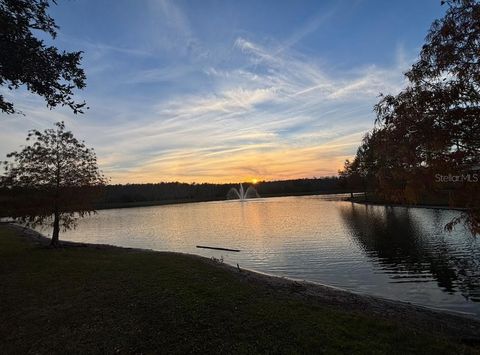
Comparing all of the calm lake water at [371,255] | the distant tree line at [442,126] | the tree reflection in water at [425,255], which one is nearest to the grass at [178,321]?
the distant tree line at [442,126]

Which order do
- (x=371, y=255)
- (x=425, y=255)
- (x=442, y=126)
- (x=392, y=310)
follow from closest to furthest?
(x=442, y=126) → (x=392, y=310) → (x=425, y=255) → (x=371, y=255)

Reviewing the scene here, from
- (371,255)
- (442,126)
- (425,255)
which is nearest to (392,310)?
(442,126)

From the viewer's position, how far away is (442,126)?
7.67 m

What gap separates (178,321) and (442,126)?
8.25 metres

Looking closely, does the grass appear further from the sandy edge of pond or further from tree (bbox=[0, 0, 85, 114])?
tree (bbox=[0, 0, 85, 114])

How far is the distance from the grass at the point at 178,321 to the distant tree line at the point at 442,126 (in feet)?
12.4

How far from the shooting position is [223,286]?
43.0 feet

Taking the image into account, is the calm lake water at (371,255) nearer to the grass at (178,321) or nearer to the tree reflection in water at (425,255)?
the tree reflection in water at (425,255)

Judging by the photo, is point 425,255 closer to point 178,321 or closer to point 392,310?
point 392,310

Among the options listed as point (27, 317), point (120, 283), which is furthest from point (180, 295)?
point (27, 317)

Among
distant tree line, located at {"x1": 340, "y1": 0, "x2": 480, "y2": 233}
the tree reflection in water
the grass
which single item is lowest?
the tree reflection in water

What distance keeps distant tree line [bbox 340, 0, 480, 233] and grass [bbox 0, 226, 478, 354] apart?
3766 millimetres

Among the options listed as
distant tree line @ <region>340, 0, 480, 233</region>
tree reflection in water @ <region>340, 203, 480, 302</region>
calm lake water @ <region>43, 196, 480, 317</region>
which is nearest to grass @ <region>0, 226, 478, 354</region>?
distant tree line @ <region>340, 0, 480, 233</region>

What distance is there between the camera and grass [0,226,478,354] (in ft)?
25.8
